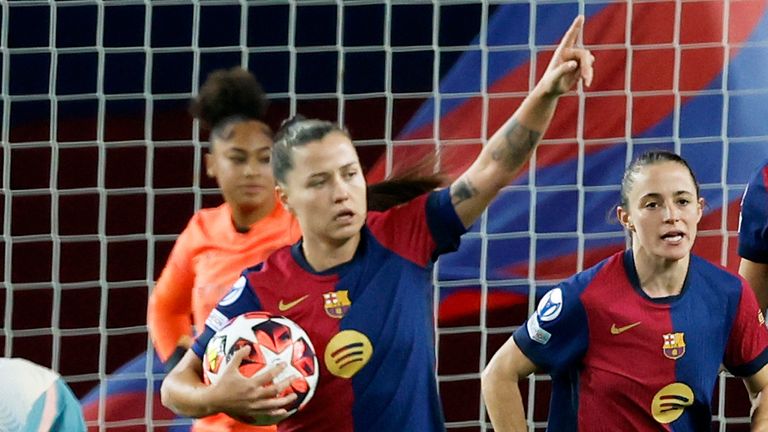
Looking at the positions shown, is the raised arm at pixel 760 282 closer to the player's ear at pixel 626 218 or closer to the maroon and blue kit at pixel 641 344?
the maroon and blue kit at pixel 641 344

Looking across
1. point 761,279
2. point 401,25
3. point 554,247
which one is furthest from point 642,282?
point 401,25

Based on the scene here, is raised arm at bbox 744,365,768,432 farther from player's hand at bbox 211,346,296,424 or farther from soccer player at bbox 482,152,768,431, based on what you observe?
player's hand at bbox 211,346,296,424

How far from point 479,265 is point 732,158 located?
772mm

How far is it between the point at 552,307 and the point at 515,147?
36cm

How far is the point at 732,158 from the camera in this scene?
14.0ft

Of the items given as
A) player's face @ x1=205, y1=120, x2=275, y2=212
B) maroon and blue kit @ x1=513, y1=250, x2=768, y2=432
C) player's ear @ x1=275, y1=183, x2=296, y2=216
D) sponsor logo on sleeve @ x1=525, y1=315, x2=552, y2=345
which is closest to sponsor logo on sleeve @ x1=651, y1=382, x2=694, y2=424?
maroon and blue kit @ x1=513, y1=250, x2=768, y2=432

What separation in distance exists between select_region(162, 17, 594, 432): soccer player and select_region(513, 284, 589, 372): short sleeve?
24 centimetres

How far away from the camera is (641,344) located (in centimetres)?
308

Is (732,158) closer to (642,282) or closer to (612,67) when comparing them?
(612,67)

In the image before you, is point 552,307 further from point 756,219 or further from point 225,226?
point 225,226

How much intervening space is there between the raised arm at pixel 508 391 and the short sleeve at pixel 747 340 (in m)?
0.41

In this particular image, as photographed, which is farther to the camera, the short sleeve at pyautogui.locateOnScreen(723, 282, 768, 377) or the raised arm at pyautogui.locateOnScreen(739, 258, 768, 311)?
the raised arm at pyautogui.locateOnScreen(739, 258, 768, 311)

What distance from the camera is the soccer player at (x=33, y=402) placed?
6.09 feet

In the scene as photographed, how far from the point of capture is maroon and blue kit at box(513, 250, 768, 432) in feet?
10.0
